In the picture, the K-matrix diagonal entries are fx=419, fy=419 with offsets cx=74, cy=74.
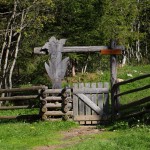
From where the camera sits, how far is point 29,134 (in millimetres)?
13039

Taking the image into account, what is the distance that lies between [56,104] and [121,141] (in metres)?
5.14

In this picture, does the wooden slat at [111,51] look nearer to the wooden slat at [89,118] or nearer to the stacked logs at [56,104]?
the stacked logs at [56,104]

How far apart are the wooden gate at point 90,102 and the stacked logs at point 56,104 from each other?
26 centimetres

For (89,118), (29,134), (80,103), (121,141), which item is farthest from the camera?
(80,103)

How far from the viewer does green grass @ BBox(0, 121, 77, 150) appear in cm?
1158

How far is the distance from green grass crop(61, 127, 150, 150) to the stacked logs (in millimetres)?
3346

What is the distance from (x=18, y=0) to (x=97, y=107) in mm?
8278

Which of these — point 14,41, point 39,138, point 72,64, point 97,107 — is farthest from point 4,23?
point 39,138

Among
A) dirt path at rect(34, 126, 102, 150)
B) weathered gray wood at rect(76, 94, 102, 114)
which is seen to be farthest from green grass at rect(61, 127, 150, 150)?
weathered gray wood at rect(76, 94, 102, 114)

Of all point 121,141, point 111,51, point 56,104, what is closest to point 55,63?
point 56,104

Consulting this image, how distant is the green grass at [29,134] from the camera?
11576 millimetres

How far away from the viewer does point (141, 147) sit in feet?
33.1

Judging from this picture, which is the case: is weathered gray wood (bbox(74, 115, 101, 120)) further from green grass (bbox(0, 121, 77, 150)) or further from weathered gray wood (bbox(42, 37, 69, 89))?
weathered gray wood (bbox(42, 37, 69, 89))

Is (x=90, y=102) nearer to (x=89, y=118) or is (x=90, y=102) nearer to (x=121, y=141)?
(x=89, y=118)
